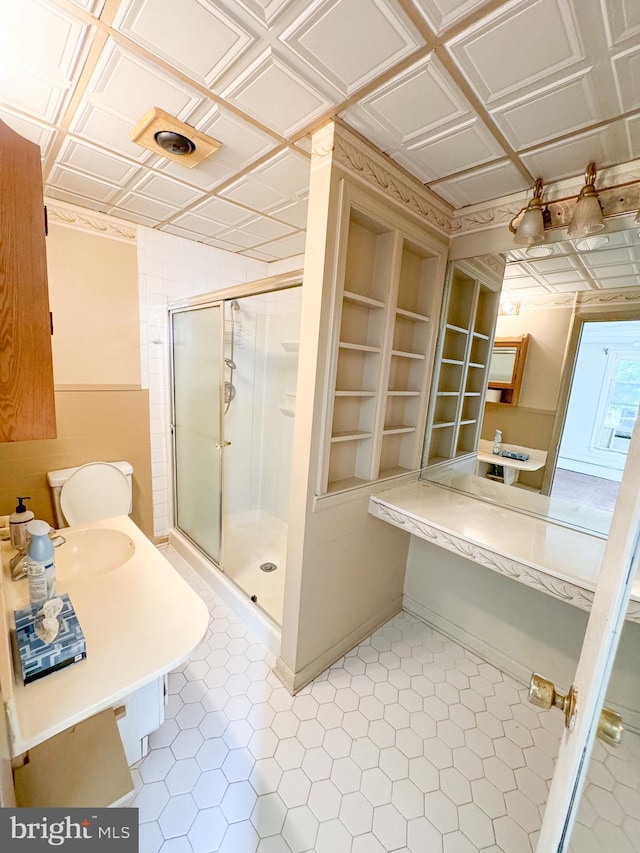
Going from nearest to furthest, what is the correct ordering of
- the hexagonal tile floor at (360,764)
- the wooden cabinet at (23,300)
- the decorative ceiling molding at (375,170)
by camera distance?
the wooden cabinet at (23,300)
the hexagonal tile floor at (360,764)
the decorative ceiling molding at (375,170)

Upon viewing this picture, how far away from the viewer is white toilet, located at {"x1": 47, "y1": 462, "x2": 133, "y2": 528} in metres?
2.00

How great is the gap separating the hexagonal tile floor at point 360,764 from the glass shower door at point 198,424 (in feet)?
2.77

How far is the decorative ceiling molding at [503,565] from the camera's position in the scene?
1.15 meters

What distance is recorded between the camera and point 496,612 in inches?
70.4

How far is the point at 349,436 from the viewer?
1.58 metres

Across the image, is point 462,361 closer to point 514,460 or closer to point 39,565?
point 514,460

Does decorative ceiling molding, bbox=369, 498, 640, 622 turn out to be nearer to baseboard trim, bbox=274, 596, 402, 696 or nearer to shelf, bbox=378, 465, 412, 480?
shelf, bbox=378, 465, 412, 480

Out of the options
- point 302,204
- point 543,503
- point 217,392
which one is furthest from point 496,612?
point 302,204

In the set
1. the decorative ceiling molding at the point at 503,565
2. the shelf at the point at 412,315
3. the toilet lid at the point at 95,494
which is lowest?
the toilet lid at the point at 95,494

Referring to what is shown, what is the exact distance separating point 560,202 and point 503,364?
71 centimetres

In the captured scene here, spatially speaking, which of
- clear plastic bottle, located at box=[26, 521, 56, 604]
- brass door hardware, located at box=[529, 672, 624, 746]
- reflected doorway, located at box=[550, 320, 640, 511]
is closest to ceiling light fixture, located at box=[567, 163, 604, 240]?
reflected doorway, located at box=[550, 320, 640, 511]

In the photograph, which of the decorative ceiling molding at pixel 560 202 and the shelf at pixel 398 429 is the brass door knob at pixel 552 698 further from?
the decorative ceiling molding at pixel 560 202

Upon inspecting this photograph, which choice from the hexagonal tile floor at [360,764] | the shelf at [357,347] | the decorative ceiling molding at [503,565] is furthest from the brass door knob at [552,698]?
the shelf at [357,347]

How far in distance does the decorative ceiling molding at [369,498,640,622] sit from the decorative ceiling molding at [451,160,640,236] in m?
1.38
